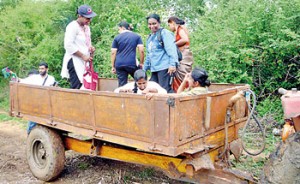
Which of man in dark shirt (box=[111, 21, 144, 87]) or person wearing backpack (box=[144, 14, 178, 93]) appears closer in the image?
person wearing backpack (box=[144, 14, 178, 93])

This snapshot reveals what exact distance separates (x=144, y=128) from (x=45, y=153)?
2067mm

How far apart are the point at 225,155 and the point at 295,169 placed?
3.86 feet

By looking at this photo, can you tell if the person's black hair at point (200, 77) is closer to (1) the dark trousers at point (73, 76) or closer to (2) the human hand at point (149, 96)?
(2) the human hand at point (149, 96)

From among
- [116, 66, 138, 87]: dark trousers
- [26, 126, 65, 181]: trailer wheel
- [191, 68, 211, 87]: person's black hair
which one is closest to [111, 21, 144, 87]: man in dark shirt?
[116, 66, 138, 87]: dark trousers

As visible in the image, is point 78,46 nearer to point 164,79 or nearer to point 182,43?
point 164,79

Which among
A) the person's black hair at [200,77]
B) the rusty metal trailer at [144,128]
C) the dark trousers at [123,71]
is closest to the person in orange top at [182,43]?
the rusty metal trailer at [144,128]

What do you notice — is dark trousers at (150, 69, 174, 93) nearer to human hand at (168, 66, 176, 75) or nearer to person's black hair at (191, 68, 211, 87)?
human hand at (168, 66, 176, 75)

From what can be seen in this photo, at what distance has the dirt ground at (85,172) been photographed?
4602 mm

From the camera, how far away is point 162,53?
187 inches

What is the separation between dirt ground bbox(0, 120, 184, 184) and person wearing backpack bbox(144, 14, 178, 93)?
1.26 meters

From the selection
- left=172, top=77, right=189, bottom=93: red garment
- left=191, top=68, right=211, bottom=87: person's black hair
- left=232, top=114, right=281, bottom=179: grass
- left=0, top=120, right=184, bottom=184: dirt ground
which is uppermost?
left=191, top=68, right=211, bottom=87: person's black hair

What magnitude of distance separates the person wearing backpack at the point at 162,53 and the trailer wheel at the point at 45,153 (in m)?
1.67

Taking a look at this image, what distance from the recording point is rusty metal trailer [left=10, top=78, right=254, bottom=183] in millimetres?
3105

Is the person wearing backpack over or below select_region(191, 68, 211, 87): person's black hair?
over
